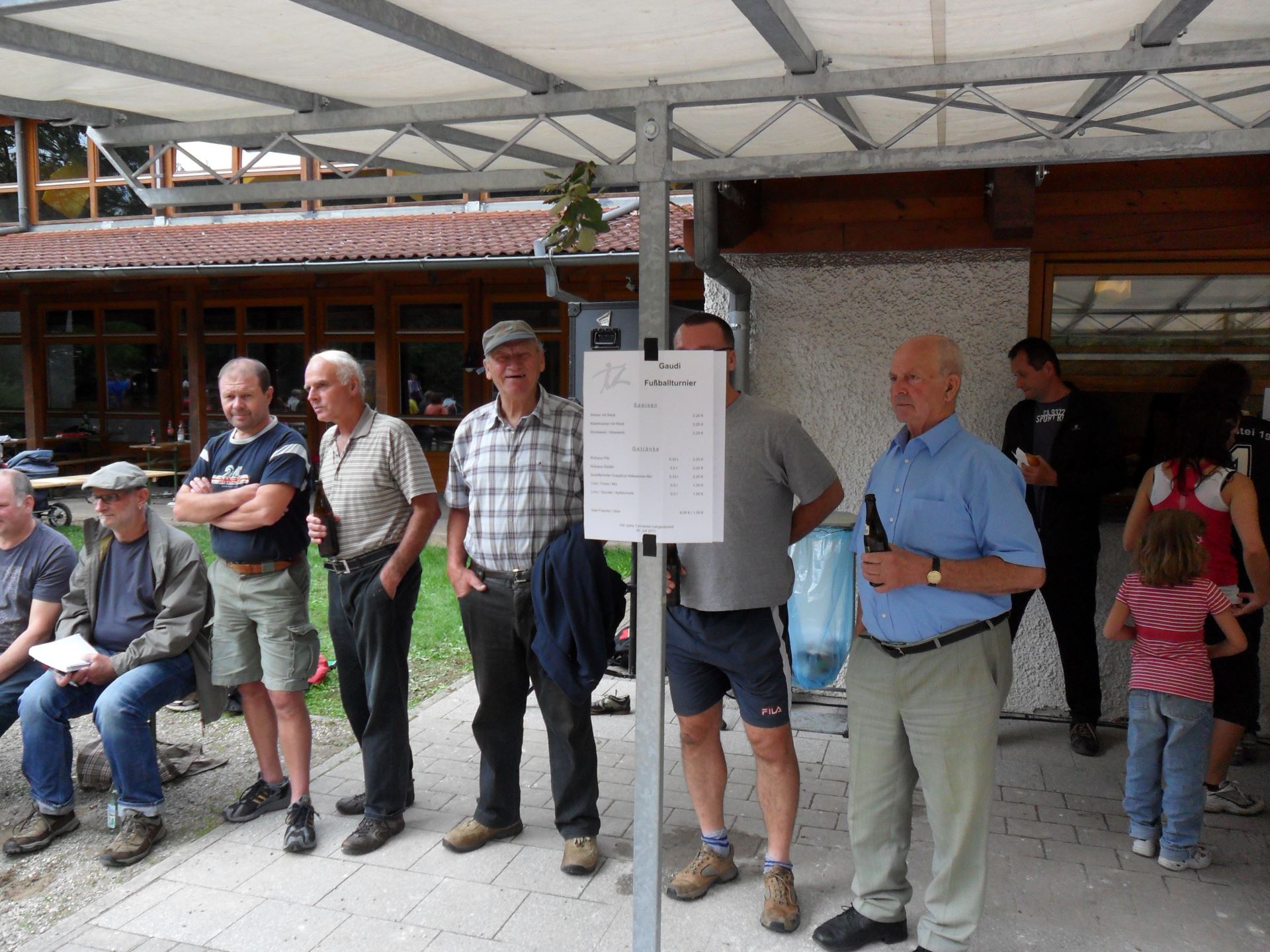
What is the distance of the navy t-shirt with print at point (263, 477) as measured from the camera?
3762 millimetres

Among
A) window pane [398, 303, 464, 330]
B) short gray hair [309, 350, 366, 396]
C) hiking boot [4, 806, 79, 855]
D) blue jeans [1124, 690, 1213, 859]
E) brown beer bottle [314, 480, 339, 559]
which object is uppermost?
window pane [398, 303, 464, 330]

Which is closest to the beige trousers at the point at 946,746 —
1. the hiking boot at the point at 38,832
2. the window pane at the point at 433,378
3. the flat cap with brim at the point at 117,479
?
the flat cap with brim at the point at 117,479

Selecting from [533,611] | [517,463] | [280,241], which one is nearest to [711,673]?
[533,611]

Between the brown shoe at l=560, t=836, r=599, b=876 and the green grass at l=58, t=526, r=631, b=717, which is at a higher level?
the brown shoe at l=560, t=836, r=599, b=876

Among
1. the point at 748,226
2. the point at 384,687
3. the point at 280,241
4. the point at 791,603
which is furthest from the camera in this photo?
the point at 280,241

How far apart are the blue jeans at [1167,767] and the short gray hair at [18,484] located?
4328 mm

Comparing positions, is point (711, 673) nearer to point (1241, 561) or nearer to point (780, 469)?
point (780, 469)

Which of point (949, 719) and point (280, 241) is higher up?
point (280, 241)

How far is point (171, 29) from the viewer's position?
291 cm

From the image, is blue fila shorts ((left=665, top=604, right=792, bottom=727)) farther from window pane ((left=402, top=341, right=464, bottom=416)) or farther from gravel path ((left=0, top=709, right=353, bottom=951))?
window pane ((left=402, top=341, right=464, bottom=416))

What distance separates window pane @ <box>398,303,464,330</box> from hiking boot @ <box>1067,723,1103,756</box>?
10149mm

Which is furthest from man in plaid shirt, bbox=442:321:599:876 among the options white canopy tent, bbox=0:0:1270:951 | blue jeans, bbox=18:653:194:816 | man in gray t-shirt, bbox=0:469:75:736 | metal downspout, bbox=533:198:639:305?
man in gray t-shirt, bbox=0:469:75:736

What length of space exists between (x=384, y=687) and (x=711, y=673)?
1257 mm

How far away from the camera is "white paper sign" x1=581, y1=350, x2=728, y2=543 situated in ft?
8.29
